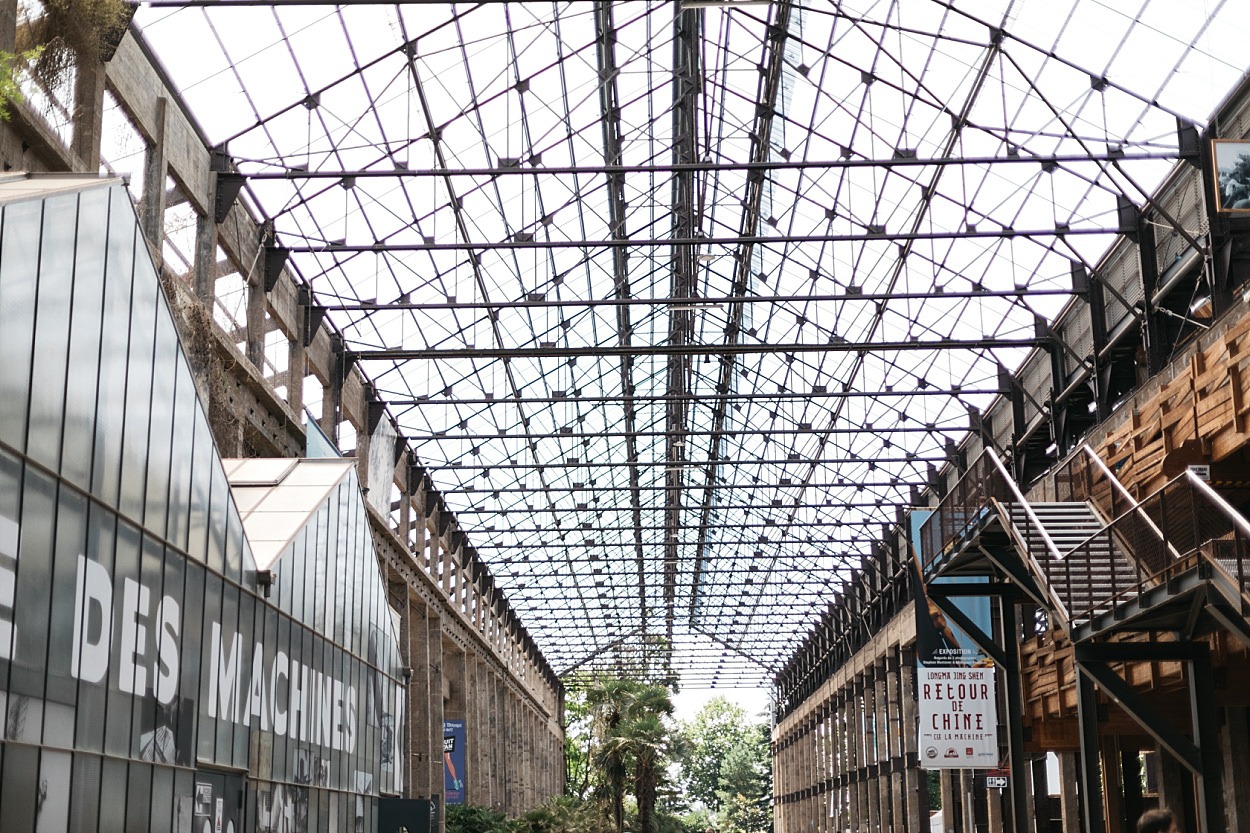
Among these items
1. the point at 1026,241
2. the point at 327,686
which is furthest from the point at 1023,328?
the point at 327,686

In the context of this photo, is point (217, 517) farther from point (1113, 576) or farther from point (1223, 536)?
point (1223, 536)

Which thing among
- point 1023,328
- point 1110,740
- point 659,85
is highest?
point 659,85

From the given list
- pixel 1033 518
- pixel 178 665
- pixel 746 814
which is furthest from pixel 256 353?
pixel 746 814

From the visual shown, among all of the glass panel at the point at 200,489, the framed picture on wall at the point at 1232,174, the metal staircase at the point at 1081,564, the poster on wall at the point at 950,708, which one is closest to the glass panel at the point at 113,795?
the glass panel at the point at 200,489

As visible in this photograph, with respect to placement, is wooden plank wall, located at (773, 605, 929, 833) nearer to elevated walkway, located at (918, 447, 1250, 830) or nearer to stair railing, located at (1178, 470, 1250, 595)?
elevated walkway, located at (918, 447, 1250, 830)

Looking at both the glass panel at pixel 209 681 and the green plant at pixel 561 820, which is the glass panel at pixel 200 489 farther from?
the green plant at pixel 561 820

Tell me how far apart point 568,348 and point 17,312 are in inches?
865

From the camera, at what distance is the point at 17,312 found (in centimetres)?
1450

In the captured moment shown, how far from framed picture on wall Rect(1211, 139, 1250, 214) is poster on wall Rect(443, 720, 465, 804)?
38186mm

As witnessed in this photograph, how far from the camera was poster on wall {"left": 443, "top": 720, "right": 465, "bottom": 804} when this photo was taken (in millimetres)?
54000

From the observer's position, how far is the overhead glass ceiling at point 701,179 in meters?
27.6

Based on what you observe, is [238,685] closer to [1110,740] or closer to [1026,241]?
[1110,740]

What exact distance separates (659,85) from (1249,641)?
2266cm

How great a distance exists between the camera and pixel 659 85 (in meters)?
33.8
